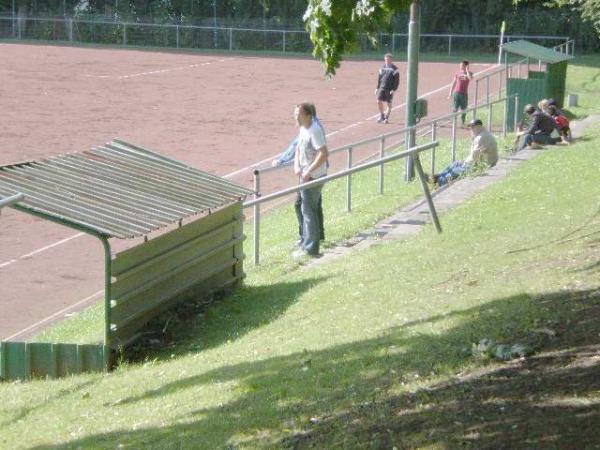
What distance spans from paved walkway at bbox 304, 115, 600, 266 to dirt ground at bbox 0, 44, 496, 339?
Answer: 323 cm

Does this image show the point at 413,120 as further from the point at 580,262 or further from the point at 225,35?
the point at 225,35

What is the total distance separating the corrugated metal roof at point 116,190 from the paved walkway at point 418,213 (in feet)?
6.67

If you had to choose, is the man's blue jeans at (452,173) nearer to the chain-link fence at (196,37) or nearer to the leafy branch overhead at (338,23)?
the leafy branch overhead at (338,23)

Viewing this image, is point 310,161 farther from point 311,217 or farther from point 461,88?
point 461,88

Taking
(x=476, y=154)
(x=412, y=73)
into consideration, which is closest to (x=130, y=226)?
(x=476, y=154)

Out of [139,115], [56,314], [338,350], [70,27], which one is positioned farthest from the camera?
[70,27]

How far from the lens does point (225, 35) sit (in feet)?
189

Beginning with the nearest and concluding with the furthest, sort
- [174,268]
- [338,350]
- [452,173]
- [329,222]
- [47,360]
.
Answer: [338,350]
[47,360]
[174,268]
[329,222]
[452,173]

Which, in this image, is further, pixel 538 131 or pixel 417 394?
pixel 538 131

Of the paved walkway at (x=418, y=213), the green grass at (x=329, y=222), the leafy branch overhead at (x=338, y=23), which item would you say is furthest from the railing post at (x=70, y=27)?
the leafy branch overhead at (x=338, y=23)

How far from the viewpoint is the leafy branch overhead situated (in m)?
9.49

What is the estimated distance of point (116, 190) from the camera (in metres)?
11.6

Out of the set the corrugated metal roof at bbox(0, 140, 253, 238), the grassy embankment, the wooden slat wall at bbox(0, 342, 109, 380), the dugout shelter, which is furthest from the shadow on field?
the corrugated metal roof at bbox(0, 140, 253, 238)

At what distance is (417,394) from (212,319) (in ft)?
16.0
